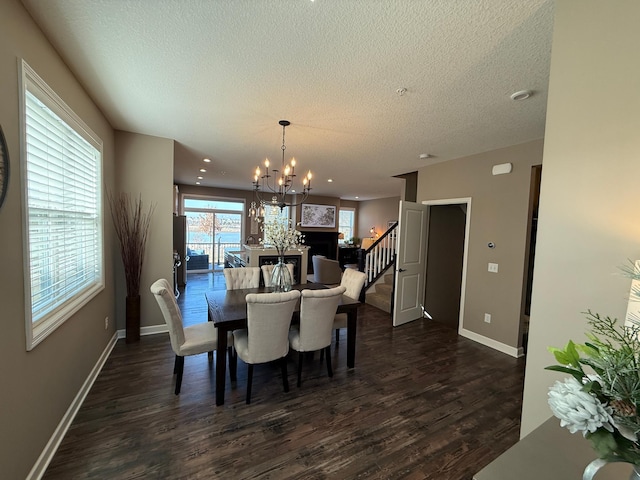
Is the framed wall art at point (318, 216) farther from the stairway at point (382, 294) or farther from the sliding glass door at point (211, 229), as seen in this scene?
the stairway at point (382, 294)

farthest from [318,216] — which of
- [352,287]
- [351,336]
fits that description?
[351,336]

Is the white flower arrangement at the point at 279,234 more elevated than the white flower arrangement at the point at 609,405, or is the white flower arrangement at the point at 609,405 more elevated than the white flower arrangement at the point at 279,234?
the white flower arrangement at the point at 279,234

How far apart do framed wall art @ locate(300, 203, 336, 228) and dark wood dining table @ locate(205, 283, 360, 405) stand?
19.3 ft

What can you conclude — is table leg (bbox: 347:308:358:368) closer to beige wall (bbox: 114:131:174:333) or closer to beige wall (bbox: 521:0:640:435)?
beige wall (bbox: 521:0:640:435)

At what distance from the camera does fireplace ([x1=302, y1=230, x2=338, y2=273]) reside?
9422 millimetres

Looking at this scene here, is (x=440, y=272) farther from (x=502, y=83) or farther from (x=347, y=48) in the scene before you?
(x=347, y=48)

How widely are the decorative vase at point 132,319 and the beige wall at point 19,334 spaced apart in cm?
133

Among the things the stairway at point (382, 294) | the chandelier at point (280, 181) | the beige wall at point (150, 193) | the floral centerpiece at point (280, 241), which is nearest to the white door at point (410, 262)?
the stairway at point (382, 294)

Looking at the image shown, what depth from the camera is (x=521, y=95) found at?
2.18 metres

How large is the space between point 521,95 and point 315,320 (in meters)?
2.63

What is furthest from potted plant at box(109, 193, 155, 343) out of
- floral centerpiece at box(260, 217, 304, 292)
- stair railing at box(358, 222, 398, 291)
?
stair railing at box(358, 222, 398, 291)

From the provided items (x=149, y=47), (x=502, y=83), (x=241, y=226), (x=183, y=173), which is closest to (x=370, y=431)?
(x=502, y=83)

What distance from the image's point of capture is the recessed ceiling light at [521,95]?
2.14 meters

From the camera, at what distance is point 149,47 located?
1.74 metres
